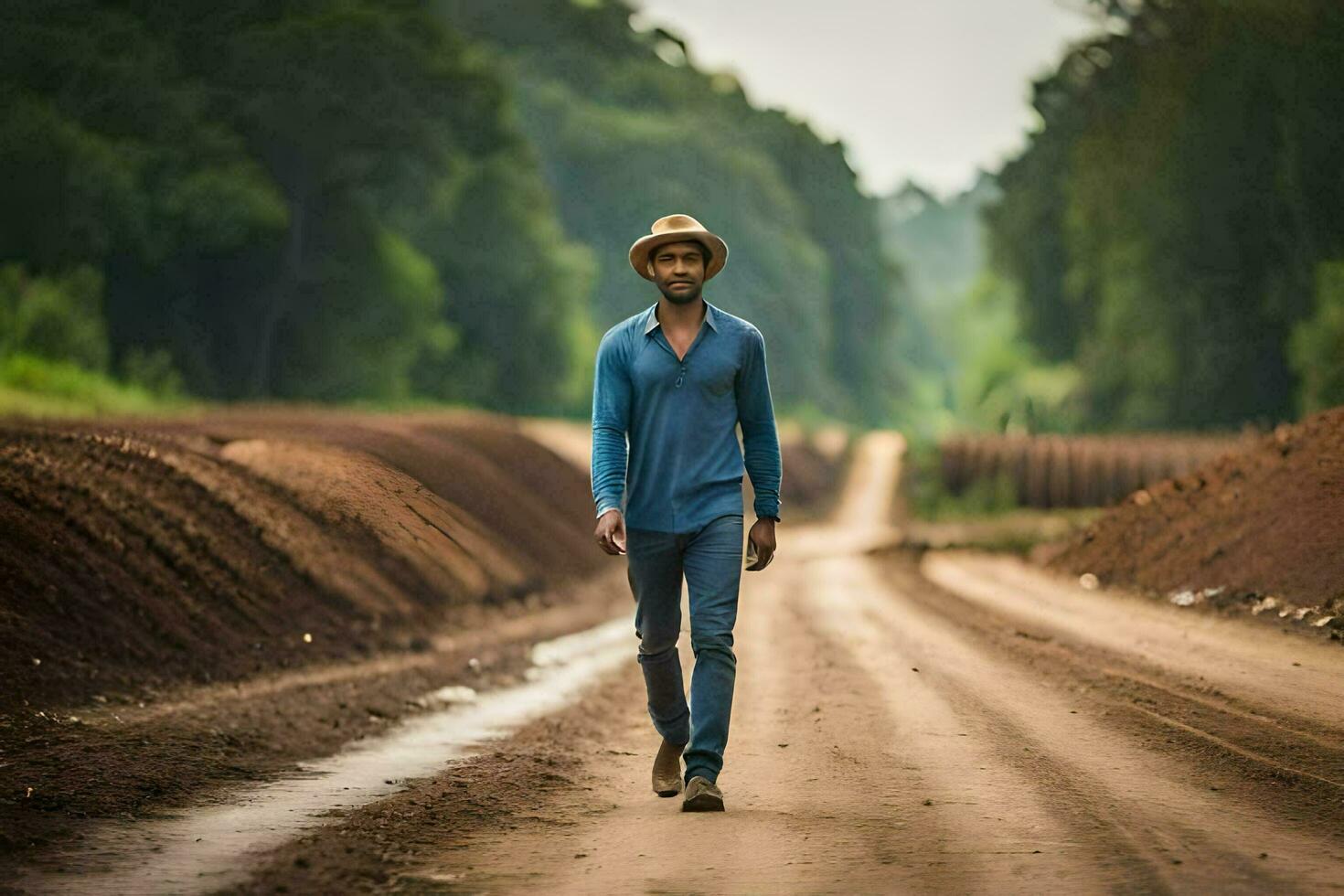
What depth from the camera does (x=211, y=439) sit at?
16.3 meters

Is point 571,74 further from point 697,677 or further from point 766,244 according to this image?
point 697,677

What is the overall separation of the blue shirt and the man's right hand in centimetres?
10

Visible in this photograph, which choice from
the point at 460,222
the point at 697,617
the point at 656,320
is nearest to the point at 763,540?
the point at 697,617

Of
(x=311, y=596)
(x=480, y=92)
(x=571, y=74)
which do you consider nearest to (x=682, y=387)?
(x=311, y=596)

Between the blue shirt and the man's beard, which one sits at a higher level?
the man's beard

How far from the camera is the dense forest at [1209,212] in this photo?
803 inches

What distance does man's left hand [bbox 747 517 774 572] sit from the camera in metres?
6.62

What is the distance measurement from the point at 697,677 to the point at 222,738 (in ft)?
12.3

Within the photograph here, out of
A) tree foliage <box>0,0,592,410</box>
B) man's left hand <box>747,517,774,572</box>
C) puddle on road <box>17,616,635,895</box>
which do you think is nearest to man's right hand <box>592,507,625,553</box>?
man's left hand <box>747,517,774,572</box>

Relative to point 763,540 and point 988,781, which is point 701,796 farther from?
point 988,781

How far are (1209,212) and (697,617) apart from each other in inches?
957

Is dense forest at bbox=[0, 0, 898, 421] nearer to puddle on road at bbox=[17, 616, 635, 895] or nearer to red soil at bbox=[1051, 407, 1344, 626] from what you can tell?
red soil at bbox=[1051, 407, 1344, 626]

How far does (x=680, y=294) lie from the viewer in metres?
6.61

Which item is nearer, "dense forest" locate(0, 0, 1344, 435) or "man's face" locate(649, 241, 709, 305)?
→ "man's face" locate(649, 241, 709, 305)
